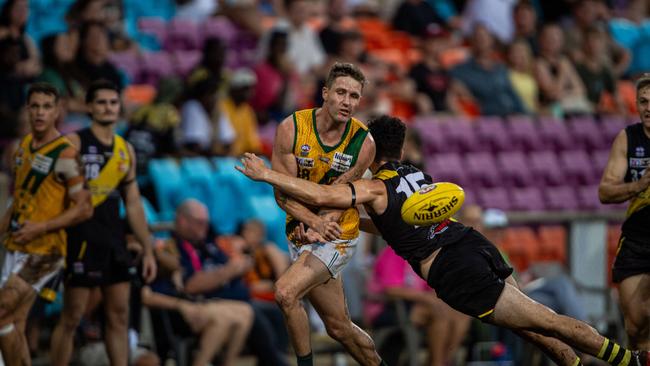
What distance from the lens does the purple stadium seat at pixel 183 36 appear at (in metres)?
17.7

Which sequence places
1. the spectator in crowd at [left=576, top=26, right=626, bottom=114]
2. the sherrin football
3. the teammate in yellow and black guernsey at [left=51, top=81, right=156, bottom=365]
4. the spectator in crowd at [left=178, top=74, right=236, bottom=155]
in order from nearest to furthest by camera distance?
1. the sherrin football
2. the teammate in yellow and black guernsey at [left=51, top=81, right=156, bottom=365]
3. the spectator in crowd at [left=178, top=74, right=236, bottom=155]
4. the spectator in crowd at [left=576, top=26, right=626, bottom=114]

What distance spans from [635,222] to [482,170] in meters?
6.89

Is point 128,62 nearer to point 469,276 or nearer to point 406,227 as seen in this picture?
point 406,227

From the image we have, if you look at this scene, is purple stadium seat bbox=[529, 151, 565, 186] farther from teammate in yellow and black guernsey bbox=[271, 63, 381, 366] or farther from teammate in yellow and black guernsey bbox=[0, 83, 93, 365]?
teammate in yellow and black guernsey bbox=[0, 83, 93, 365]

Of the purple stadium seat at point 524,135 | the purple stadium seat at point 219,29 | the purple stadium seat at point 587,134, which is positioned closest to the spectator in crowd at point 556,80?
the purple stadium seat at point 587,134

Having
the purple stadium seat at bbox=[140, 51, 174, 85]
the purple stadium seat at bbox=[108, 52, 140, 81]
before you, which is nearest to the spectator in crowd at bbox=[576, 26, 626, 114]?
the purple stadium seat at bbox=[140, 51, 174, 85]

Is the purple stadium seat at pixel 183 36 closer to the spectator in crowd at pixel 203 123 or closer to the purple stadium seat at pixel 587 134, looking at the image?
the spectator in crowd at pixel 203 123

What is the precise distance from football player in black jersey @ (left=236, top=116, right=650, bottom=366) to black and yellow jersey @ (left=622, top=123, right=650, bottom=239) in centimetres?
114

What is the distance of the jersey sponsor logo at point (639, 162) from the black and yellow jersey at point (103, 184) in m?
4.02

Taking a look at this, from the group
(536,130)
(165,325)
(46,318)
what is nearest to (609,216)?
(536,130)

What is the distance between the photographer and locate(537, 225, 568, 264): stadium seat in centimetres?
1559

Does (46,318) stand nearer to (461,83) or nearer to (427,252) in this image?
(427,252)

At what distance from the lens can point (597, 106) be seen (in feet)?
65.6

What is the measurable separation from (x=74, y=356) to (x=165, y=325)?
869mm
